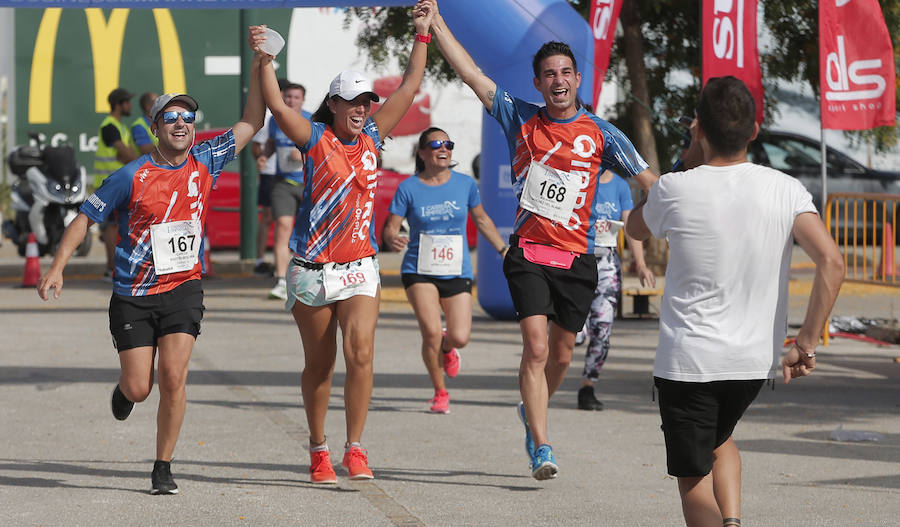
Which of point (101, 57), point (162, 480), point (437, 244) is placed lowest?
point (162, 480)

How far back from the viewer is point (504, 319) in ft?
45.5

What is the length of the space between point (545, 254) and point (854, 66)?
4.75 meters

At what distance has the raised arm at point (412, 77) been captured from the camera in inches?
271

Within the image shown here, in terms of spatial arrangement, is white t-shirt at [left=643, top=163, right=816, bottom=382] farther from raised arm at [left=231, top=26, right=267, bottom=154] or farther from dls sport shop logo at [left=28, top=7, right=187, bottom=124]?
dls sport shop logo at [left=28, top=7, right=187, bottom=124]

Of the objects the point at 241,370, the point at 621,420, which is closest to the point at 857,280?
the point at 621,420

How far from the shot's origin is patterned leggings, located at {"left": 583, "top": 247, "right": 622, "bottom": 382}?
904 centimetres

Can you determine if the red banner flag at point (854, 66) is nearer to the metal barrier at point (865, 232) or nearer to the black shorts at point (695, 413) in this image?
the metal barrier at point (865, 232)

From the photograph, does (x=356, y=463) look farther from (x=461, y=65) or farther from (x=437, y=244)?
(x=437, y=244)

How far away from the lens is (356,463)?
6.78m

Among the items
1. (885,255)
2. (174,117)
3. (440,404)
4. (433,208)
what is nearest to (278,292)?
(885,255)

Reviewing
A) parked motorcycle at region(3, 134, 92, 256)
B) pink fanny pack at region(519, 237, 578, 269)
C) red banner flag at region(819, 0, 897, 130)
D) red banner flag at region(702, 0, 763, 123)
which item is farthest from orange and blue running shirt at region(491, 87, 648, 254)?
parked motorcycle at region(3, 134, 92, 256)

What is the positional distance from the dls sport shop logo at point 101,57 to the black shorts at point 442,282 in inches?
586

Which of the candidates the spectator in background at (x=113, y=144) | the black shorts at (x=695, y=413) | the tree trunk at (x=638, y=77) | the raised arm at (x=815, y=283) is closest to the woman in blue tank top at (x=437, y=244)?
the black shorts at (x=695, y=413)

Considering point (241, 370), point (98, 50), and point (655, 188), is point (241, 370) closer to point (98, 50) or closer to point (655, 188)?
point (655, 188)
